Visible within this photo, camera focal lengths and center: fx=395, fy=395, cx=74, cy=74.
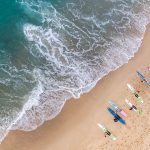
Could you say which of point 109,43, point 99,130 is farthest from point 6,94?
point 109,43

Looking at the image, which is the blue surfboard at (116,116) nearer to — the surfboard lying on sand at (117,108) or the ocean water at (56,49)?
the surfboard lying on sand at (117,108)

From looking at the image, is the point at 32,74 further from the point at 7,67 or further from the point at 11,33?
the point at 11,33

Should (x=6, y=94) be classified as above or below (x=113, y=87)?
below

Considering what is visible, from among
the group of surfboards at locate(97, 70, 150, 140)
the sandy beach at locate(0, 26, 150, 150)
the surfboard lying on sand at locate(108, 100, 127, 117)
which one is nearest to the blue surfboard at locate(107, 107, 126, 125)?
the group of surfboards at locate(97, 70, 150, 140)

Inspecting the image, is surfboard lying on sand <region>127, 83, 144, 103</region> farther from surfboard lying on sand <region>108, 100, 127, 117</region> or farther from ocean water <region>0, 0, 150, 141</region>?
ocean water <region>0, 0, 150, 141</region>

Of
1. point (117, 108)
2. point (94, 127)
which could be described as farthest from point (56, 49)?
point (94, 127)

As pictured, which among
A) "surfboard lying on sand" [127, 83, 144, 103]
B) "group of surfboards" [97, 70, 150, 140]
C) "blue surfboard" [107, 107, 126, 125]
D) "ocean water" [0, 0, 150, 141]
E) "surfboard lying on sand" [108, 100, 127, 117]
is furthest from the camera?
"surfboard lying on sand" [127, 83, 144, 103]
